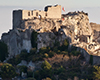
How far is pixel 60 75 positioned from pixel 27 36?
48.4 ft

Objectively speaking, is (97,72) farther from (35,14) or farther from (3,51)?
(35,14)

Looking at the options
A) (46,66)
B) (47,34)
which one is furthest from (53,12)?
(46,66)

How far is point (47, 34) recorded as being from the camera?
3270 inches

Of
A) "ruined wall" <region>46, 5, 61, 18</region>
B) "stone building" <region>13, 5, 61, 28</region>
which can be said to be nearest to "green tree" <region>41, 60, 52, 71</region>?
"stone building" <region>13, 5, 61, 28</region>

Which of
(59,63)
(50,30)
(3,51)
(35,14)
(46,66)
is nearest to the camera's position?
(46,66)

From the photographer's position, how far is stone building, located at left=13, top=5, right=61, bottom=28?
286 feet

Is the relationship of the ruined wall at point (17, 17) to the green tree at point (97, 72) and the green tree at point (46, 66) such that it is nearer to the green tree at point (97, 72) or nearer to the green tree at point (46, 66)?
the green tree at point (46, 66)

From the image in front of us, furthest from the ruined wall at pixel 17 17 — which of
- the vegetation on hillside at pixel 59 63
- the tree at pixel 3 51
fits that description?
the vegetation on hillside at pixel 59 63

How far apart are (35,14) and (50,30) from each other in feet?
17.2

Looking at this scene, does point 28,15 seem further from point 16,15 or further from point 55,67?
point 55,67

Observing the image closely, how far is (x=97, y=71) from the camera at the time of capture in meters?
70.9

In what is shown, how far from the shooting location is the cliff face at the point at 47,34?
82.6 metres

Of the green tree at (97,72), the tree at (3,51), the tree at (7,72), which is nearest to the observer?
the green tree at (97,72)

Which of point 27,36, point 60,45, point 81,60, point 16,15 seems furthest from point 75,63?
point 16,15
